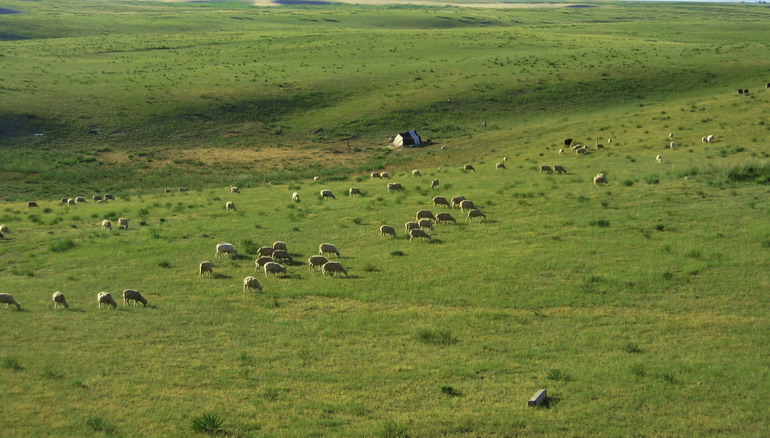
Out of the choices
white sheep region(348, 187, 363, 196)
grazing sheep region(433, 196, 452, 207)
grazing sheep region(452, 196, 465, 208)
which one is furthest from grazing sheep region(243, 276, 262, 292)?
white sheep region(348, 187, 363, 196)

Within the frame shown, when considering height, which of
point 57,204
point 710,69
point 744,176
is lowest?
point 57,204

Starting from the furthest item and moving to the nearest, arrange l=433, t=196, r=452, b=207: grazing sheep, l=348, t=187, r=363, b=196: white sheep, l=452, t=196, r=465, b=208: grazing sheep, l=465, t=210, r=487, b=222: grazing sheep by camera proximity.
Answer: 1. l=348, t=187, r=363, b=196: white sheep
2. l=433, t=196, r=452, b=207: grazing sheep
3. l=452, t=196, r=465, b=208: grazing sheep
4. l=465, t=210, r=487, b=222: grazing sheep

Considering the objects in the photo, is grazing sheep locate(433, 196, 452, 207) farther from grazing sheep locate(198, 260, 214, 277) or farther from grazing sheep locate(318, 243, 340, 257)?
grazing sheep locate(198, 260, 214, 277)

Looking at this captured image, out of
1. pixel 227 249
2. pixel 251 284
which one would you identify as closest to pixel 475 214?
pixel 227 249

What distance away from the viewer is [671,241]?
26.2 m

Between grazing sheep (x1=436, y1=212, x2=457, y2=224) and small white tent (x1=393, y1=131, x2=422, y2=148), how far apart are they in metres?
30.2

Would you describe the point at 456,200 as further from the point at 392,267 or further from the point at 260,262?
the point at 260,262

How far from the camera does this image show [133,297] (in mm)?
21344

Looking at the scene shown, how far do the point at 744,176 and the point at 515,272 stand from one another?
19122 millimetres

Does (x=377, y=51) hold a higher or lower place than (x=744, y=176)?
higher

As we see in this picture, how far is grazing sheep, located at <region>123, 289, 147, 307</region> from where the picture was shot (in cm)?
2130

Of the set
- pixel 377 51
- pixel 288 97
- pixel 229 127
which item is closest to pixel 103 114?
pixel 229 127

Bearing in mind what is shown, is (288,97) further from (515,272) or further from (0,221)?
(515,272)

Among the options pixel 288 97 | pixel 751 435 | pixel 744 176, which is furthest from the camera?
pixel 288 97
